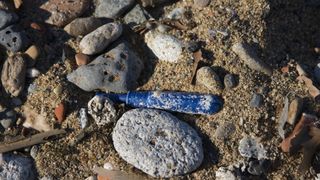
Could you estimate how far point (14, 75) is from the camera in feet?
12.6

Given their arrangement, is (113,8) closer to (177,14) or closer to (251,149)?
(177,14)

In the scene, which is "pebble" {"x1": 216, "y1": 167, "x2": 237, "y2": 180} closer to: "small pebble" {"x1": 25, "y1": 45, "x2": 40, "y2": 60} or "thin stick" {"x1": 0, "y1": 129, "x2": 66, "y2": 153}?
"thin stick" {"x1": 0, "y1": 129, "x2": 66, "y2": 153}

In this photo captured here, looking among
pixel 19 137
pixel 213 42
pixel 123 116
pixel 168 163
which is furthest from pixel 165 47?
pixel 19 137

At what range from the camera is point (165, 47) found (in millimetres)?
3896

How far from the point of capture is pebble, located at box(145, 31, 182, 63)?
12.7 ft

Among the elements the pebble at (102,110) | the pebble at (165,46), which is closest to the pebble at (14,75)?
the pebble at (102,110)

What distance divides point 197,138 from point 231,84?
17.2 inches

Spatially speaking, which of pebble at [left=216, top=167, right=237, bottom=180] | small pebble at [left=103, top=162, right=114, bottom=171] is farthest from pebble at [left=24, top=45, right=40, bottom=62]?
pebble at [left=216, top=167, right=237, bottom=180]

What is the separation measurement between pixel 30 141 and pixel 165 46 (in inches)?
44.7

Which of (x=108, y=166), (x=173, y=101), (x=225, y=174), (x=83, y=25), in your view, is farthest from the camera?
(x=83, y=25)

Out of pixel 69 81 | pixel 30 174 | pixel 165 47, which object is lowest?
pixel 30 174

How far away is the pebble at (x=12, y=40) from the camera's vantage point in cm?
390

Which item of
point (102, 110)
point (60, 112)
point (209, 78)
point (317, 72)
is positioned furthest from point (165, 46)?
point (317, 72)

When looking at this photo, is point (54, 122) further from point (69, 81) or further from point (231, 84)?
point (231, 84)
